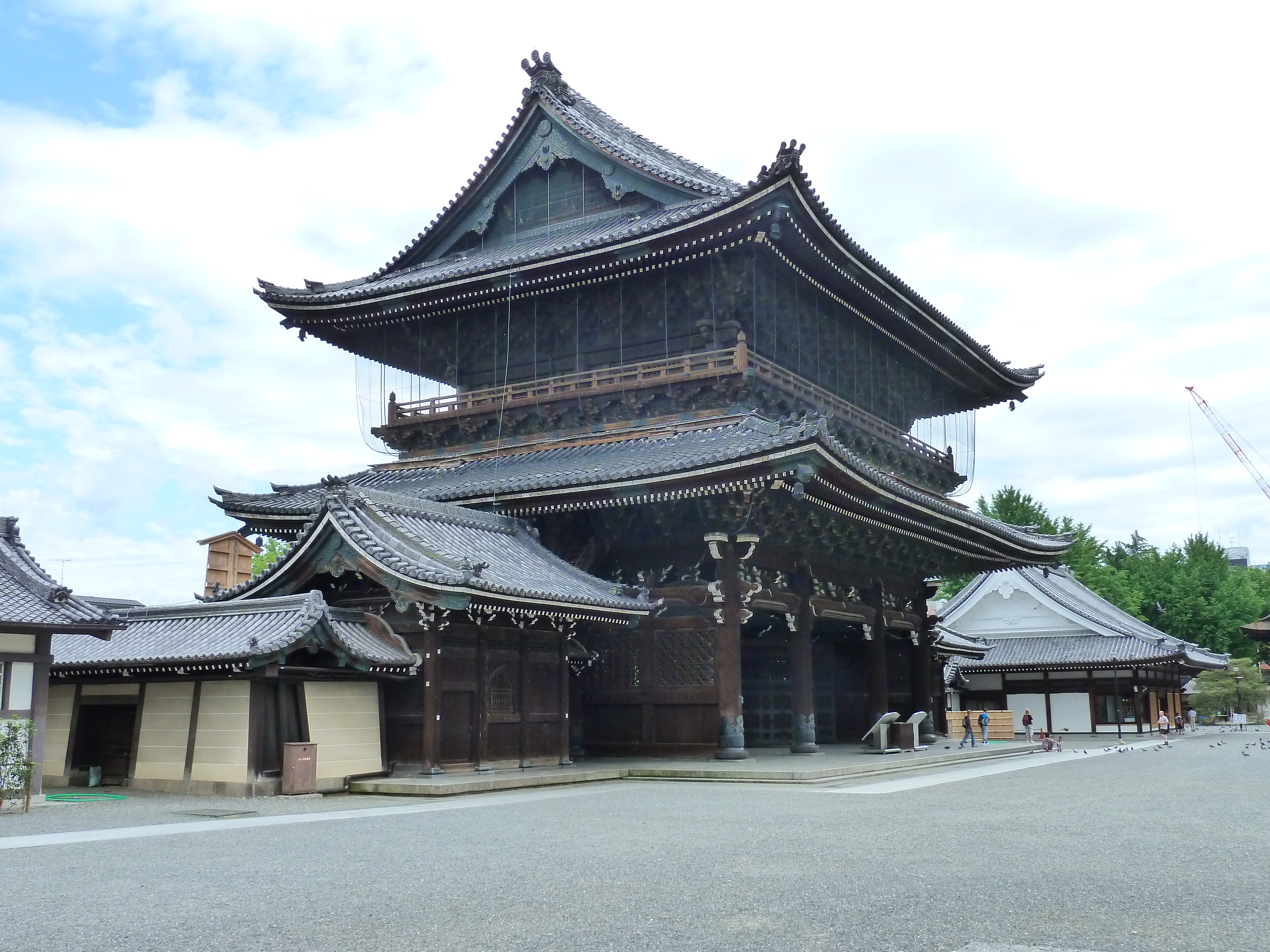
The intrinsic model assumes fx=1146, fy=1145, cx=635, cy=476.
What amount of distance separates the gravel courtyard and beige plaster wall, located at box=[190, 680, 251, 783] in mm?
875

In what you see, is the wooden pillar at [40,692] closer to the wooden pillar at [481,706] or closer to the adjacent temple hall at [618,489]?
the adjacent temple hall at [618,489]

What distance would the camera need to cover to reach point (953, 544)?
3416 cm

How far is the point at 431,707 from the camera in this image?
2159cm

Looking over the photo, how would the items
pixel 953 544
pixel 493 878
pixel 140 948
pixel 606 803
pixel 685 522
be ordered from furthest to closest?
pixel 953 544
pixel 685 522
pixel 606 803
pixel 493 878
pixel 140 948

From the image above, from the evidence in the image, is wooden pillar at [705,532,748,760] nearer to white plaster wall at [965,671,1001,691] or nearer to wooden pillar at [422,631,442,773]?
wooden pillar at [422,631,442,773]

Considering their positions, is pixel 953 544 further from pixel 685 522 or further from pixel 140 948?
pixel 140 948

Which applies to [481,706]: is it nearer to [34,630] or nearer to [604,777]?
[604,777]

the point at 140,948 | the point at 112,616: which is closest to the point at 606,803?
the point at 112,616

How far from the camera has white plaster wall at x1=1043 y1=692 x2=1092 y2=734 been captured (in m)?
55.7

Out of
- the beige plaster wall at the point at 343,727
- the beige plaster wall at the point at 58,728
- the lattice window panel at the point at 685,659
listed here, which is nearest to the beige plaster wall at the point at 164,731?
the beige plaster wall at the point at 343,727

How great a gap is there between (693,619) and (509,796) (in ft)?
24.2

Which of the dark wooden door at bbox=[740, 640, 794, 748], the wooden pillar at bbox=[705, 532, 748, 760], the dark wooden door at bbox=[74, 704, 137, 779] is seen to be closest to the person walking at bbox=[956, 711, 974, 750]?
the dark wooden door at bbox=[740, 640, 794, 748]

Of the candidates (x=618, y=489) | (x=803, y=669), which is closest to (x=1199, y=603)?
(x=803, y=669)

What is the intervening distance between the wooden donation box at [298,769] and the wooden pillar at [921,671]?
22096mm
